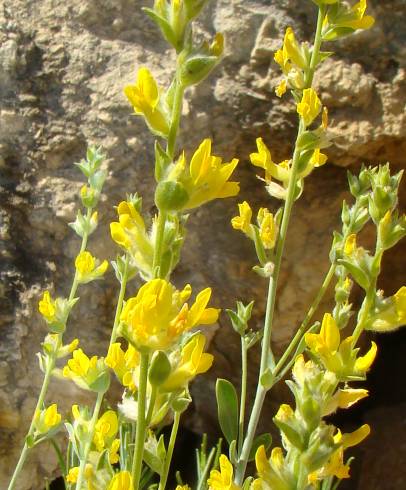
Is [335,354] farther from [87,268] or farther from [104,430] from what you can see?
[87,268]

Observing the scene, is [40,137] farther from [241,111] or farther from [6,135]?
[241,111]

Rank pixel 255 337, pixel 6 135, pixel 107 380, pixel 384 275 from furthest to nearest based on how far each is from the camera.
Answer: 1. pixel 384 275
2. pixel 6 135
3. pixel 255 337
4. pixel 107 380

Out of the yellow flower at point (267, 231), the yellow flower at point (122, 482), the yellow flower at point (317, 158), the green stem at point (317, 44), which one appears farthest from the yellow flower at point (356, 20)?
the yellow flower at point (122, 482)

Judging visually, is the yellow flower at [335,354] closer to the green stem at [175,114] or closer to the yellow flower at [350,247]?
the yellow flower at [350,247]

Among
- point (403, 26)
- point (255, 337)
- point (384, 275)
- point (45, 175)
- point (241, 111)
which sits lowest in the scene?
point (384, 275)

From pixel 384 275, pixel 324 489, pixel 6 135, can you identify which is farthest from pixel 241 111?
pixel 324 489

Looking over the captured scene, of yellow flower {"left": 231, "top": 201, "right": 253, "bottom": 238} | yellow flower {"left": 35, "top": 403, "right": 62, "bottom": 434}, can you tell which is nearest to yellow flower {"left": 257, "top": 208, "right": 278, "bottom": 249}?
yellow flower {"left": 231, "top": 201, "right": 253, "bottom": 238}

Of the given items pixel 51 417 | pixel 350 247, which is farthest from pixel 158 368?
pixel 51 417
